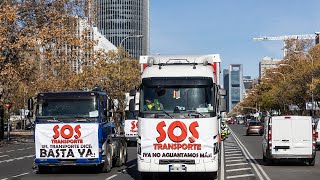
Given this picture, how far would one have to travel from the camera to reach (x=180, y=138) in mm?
14344

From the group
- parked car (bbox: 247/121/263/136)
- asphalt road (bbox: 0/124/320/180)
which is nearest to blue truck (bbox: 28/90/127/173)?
asphalt road (bbox: 0/124/320/180)

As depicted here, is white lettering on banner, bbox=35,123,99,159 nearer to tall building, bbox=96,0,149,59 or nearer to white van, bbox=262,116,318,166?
white van, bbox=262,116,318,166

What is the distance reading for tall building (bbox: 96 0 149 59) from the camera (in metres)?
83.6

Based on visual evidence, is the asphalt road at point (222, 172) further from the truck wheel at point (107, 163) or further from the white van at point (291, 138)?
the white van at point (291, 138)

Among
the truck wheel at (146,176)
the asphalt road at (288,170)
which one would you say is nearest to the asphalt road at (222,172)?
the asphalt road at (288,170)

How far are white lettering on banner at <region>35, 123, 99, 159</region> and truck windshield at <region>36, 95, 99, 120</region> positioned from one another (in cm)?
33

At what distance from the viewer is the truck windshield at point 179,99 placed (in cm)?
1455

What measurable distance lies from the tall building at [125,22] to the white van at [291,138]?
49913 millimetres

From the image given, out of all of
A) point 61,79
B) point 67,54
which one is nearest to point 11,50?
point 67,54

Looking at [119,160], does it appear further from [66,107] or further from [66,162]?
[66,107]

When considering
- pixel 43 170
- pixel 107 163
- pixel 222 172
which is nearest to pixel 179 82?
pixel 222 172

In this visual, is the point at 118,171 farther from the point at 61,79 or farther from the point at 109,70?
the point at 109,70

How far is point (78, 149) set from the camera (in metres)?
17.6

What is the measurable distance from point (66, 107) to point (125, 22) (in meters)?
73.7
